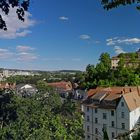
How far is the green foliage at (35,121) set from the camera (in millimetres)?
48222

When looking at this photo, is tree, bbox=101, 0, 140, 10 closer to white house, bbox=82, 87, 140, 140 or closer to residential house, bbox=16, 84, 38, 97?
white house, bbox=82, 87, 140, 140

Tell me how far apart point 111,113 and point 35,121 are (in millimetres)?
18602

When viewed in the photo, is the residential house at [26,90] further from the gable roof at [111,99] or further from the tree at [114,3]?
the tree at [114,3]

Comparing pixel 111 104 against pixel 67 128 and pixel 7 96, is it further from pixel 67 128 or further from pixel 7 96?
pixel 7 96

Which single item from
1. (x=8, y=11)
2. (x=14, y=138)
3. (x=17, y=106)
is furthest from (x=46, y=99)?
(x=8, y=11)

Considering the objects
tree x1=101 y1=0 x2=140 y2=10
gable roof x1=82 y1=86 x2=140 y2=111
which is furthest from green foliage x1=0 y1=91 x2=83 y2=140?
tree x1=101 y1=0 x2=140 y2=10

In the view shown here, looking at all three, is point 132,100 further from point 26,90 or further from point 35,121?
point 26,90

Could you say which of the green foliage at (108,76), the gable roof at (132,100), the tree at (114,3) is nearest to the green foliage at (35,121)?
the green foliage at (108,76)

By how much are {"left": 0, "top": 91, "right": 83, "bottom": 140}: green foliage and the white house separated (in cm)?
652

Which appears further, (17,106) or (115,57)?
(115,57)

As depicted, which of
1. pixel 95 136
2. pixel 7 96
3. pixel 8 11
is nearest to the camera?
pixel 8 11

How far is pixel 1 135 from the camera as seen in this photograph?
4925 centimetres

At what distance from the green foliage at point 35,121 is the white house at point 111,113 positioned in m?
6.52

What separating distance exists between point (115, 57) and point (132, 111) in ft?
217
